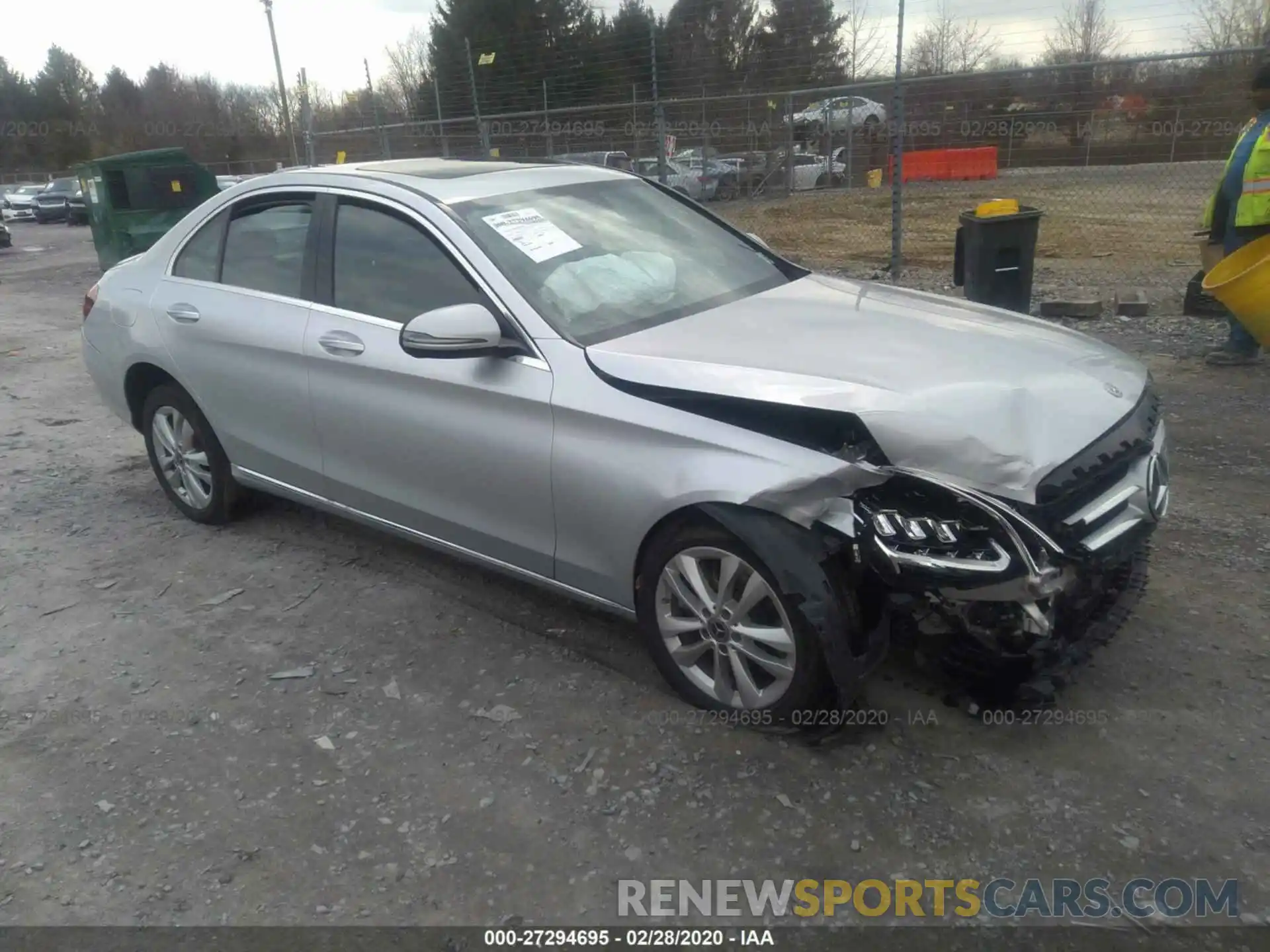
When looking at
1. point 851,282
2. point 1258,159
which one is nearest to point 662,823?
point 851,282

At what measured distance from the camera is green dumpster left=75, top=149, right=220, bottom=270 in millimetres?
13453

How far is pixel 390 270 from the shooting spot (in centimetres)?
382

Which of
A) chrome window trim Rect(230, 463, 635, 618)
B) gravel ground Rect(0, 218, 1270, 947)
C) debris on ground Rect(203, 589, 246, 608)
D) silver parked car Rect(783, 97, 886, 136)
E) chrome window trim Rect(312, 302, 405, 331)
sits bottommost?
gravel ground Rect(0, 218, 1270, 947)

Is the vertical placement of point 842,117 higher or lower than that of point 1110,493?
higher

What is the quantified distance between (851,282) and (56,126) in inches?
2492

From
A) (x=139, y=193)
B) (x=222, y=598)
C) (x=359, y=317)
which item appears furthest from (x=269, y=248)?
(x=139, y=193)

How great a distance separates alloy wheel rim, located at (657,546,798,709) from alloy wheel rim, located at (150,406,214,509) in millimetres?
2764

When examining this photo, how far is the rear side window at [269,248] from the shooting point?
4176 mm

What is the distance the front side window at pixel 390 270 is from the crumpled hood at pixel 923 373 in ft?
2.42

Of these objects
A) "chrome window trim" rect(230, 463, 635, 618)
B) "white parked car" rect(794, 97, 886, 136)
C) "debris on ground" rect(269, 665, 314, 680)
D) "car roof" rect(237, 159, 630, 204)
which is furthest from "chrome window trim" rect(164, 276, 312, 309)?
"white parked car" rect(794, 97, 886, 136)

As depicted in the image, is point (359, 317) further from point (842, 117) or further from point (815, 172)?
point (842, 117)

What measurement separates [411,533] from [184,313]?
5.60ft

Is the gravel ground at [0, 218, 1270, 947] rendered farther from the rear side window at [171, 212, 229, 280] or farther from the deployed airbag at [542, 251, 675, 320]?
the rear side window at [171, 212, 229, 280]

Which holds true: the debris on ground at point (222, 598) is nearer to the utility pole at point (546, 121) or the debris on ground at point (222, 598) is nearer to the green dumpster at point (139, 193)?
the green dumpster at point (139, 193)
